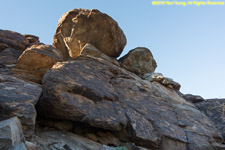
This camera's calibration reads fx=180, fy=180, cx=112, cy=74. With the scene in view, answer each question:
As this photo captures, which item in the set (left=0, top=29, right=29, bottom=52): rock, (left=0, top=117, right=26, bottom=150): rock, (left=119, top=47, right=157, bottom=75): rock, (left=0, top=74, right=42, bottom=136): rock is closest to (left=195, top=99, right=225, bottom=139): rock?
(left=119, top=47, right=157, bottom=75): rock

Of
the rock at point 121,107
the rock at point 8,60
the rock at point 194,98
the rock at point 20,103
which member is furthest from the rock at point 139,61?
the rock at point 20,103

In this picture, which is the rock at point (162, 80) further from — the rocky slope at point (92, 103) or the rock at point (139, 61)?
the rock at point (139, 61)

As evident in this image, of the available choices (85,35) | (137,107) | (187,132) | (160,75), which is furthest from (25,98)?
(160,75)

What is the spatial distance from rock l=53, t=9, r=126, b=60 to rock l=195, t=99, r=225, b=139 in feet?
35.0

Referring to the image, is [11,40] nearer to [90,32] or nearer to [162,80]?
[90,32]

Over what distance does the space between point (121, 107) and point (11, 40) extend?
636 inches

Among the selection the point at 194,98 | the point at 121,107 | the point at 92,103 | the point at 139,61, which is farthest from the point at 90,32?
the point at 194,98

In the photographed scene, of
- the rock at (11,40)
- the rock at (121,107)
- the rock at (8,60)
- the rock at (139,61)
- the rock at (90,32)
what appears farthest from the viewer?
the rock at (139,61)

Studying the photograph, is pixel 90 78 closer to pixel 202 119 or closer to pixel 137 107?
pixel 137 107

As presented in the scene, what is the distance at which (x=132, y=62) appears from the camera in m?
20.8

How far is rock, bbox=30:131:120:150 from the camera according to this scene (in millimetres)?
7328

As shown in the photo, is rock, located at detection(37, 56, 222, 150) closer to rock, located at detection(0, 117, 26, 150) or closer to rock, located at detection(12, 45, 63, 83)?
rock, located at detection(12, 45, 63, 83)

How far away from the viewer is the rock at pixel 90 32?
18844 mm

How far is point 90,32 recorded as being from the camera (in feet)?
64.1
